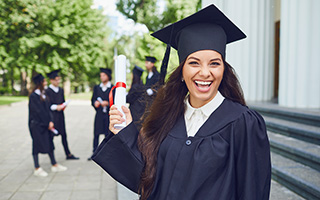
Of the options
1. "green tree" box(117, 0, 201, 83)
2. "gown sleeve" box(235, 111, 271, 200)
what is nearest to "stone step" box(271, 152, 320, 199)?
"gown sleeve" box(235, 111, 271, 200)

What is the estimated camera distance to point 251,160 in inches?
55.5

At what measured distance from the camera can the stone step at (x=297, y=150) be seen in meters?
3.43

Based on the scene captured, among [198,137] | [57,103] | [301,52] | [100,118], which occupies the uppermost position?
[301,52]

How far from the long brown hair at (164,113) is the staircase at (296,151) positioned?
1.88 m

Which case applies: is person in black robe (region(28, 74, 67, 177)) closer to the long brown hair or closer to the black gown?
the black gown

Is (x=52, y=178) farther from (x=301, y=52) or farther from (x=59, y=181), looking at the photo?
(x=301, y=52)

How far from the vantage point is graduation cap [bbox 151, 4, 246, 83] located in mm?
1566

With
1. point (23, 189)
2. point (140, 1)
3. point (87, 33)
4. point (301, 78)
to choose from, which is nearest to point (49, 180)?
point (23, 189)

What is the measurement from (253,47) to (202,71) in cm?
645

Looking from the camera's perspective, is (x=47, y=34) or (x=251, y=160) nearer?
(x=251, y=160)

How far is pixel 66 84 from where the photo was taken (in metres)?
36.8

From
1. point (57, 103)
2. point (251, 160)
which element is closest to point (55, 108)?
point (57, 103)

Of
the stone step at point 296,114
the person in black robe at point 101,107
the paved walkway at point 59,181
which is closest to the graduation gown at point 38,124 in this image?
the paved walkway at point 59,181

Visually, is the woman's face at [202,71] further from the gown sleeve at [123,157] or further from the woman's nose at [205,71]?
the gown sleeve at [123,157]
